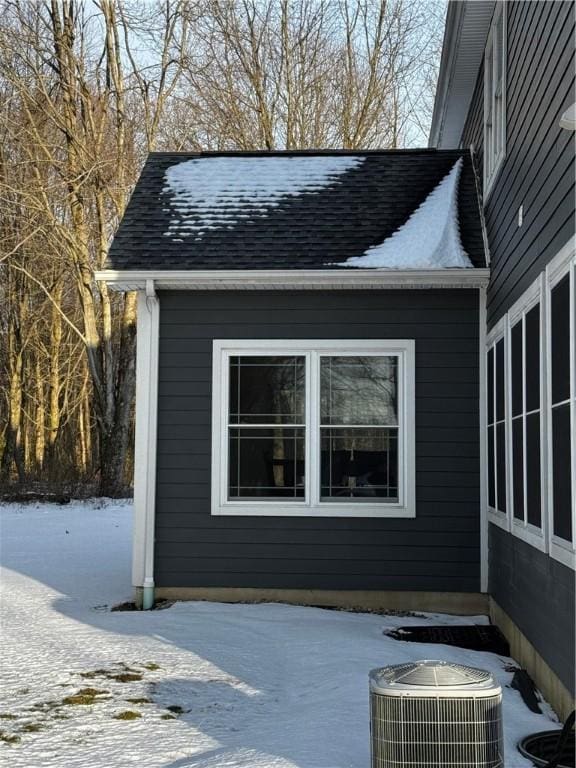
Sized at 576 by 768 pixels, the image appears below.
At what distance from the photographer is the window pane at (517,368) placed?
6020mm

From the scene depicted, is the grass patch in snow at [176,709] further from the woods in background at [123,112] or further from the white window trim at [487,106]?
the woods in background at [123,112]

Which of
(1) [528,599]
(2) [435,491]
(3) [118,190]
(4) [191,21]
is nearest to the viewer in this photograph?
(1) [528,599]

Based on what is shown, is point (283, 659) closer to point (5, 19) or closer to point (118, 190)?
point (118, 190)

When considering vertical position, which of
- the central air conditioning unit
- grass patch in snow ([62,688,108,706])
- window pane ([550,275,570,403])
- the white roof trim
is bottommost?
grass patch in snow ([62,688,108,706])

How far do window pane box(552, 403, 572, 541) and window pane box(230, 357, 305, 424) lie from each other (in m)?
3.64

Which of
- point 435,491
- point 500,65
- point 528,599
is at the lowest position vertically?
point 528,599

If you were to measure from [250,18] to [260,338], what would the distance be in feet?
49.7

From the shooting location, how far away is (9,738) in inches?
171

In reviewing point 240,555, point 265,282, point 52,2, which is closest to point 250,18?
point 52,2

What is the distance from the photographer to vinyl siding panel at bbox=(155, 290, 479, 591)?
26.2 ft

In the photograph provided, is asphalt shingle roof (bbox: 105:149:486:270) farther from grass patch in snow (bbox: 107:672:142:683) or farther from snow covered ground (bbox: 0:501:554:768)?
grass patch in snow (bbox: 107:672:142:683)

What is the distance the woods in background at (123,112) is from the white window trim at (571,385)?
14603 mm

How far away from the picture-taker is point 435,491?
26.3 feet

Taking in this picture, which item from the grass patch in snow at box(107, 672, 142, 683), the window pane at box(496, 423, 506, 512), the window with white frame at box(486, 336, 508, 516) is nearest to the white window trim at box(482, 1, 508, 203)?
the window with white frame at box(486, 336, 508, 516)
